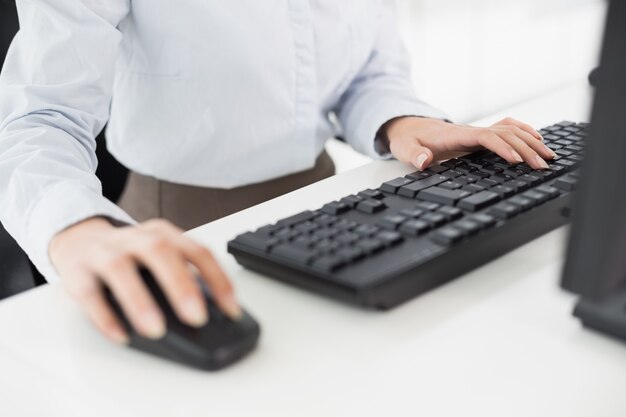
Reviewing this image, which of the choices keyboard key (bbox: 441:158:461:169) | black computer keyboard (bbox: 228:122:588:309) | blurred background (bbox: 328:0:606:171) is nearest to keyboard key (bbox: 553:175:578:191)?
black computer keyboard (bbox: 228:122:588:309)

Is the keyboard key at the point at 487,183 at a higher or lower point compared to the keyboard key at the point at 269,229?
lower

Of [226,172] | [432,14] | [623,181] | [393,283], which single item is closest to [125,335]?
[393,283]

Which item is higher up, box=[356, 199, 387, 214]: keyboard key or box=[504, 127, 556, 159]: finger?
box=[356, 199, 387, 214]: keyboard key

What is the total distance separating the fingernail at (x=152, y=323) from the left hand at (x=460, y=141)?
0.39 m

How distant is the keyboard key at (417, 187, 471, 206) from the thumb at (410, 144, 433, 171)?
116mm

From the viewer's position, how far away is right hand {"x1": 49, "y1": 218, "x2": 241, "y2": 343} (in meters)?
0.42

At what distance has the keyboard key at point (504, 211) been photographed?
56 cm

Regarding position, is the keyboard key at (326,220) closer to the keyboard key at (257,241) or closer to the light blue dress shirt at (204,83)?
the keyboard key at (257,241)

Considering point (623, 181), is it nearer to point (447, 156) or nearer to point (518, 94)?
point (447, 156)

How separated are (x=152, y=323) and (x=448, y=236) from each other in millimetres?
213

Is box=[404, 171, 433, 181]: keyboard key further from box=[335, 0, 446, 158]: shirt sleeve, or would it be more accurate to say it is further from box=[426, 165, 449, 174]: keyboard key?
box=[335, 0, 446, 158]: shirt sleeve

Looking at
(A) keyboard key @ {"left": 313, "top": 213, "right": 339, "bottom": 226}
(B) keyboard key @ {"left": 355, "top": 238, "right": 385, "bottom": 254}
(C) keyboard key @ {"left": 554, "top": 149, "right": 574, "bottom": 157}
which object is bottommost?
(C) keyboard key @ {"left": 554, "top": 149, "right": 574, "bottom": 157}

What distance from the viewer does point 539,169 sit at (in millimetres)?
668

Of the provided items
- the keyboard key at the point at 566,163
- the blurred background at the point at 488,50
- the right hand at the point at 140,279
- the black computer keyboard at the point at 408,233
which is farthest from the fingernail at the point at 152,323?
the blurred background at the point at 488,50
